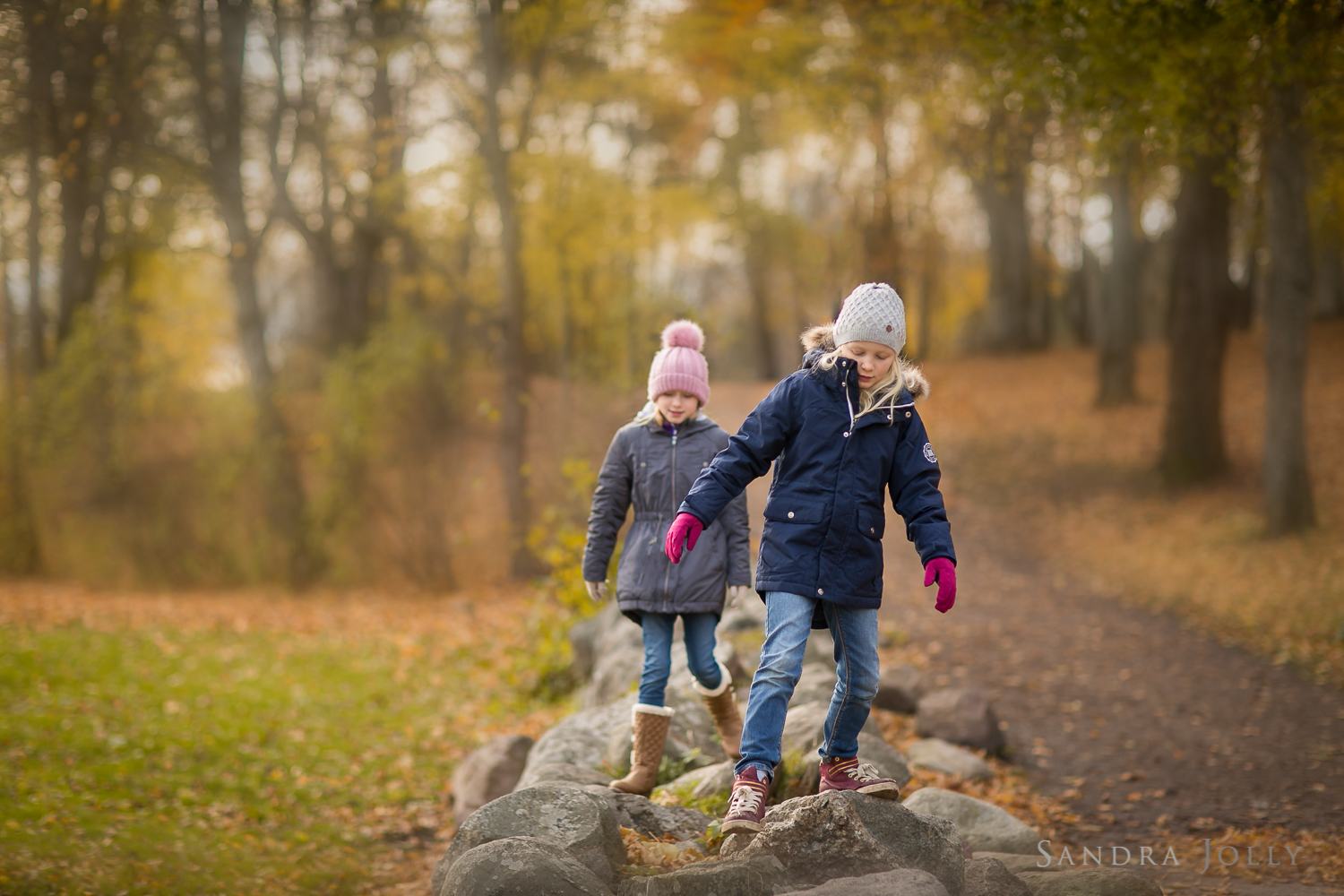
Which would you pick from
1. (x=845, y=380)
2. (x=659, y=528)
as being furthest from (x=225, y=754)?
(x=845, y=380)

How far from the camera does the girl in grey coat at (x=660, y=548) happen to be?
13.5 feet

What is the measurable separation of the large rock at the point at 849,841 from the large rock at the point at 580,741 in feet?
5.28

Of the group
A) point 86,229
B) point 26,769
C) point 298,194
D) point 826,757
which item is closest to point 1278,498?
point 826,757

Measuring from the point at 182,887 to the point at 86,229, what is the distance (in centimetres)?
1760

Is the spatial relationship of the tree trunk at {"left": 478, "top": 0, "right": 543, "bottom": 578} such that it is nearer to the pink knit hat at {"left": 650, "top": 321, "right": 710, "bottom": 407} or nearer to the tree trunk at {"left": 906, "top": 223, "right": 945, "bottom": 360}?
the pink knit hat at {"left": 650, "top": 321, "right": 710, "bottom": 407}

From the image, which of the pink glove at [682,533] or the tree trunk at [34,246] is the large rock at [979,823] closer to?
the pink glove at [682,533]

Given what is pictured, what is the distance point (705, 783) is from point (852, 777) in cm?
84

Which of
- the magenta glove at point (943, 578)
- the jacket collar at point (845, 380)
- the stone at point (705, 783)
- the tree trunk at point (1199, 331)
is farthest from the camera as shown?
the tree trunk at point (1199, 331)

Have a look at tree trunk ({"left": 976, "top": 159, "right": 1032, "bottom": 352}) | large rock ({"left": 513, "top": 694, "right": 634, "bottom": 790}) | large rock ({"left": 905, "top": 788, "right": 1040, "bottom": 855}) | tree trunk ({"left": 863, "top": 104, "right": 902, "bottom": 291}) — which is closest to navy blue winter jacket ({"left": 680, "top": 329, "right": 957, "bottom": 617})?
large rock ({"left": 905, "top": 788, "right": 1040, "bottom": 855})

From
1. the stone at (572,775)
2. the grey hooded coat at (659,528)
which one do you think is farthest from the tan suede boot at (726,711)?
the stone at (572,775)

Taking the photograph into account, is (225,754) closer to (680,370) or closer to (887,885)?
(680,370)

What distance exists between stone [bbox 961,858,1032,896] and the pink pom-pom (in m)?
2.37

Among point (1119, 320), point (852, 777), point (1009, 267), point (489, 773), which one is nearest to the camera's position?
point (852, 777)

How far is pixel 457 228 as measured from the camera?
55.0 feet
